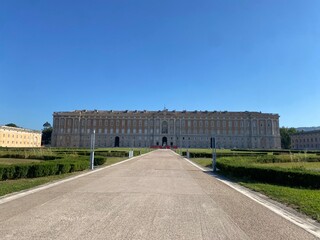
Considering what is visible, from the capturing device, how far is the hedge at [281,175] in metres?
10.8

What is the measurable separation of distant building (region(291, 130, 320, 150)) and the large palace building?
34.2 feet

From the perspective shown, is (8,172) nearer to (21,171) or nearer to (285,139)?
(21,171)

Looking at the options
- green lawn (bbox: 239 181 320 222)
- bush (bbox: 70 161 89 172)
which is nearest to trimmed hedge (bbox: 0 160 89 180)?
bush (bbox: 70 161 89 172)

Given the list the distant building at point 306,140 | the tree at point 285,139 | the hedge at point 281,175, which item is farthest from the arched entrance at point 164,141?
the hedge at point 281,175

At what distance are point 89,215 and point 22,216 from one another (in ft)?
4.67

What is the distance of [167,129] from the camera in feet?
393

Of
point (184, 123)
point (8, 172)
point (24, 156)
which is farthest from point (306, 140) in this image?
point (8, 172)

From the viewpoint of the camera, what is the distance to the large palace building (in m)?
118

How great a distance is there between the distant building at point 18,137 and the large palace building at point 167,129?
503 inches

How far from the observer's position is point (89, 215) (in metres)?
6.14

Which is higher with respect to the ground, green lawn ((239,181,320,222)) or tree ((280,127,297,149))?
tree ((280,127,297,149))

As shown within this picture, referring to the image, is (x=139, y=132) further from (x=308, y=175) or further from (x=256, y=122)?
(x=308, y=175)

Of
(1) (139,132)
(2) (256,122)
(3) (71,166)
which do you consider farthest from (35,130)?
(3) (71,166)

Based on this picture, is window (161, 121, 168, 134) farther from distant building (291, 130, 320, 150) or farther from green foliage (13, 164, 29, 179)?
green foliage (13, 164, 29, 179)
